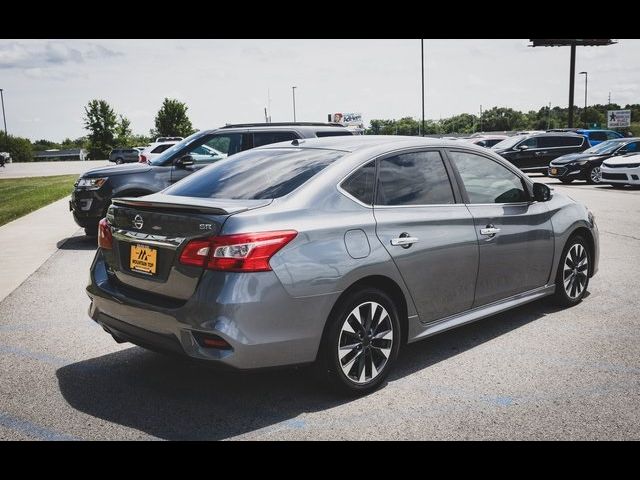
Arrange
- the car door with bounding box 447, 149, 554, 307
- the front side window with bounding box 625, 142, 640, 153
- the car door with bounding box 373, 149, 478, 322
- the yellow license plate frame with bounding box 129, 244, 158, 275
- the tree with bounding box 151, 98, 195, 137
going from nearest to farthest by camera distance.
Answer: the yellow license plate frame with bounding box 129, 244, 158, 275
the car door with bounding box 373, 149, 478, 322
the car door with bounding box 447, 149, 554, 307
the front side window with bounding box 625, 142, 640, 153
the tree with bounding box 151, 98, 195, 137

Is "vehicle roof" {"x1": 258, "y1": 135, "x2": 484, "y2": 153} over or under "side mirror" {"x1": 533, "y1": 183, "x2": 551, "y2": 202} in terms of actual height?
over

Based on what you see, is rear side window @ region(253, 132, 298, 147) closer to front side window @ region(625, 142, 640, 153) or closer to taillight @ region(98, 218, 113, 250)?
taillight @ region(98, 218, 113, 250)

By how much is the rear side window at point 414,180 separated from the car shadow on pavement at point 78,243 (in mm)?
6762

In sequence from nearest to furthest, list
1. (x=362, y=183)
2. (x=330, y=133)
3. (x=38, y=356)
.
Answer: (x=362, y=183) < (x=38, y=356) < (x=330, y=133)

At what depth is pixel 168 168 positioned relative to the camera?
10.3m

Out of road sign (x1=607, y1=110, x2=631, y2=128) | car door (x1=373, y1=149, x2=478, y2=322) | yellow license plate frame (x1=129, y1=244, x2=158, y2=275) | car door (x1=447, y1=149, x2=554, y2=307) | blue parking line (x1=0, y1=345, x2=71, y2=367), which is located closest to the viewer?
yellow license plate frame (x1=129, y1=244, x2=158, y2=275)

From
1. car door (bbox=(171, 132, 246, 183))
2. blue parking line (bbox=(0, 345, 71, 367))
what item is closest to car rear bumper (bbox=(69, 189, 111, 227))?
car door (bbox=(171, 132, 246, 183))

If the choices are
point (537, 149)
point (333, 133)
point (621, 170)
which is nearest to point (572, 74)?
point (537, 149)

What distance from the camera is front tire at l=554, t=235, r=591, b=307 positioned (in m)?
5.98

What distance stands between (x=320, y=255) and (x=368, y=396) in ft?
3.39

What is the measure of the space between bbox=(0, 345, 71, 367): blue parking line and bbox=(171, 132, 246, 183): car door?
206 inches

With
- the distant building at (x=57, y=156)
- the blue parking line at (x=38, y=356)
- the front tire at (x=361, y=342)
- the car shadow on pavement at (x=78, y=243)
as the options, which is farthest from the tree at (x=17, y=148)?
the front tire at (x=361, y=342)

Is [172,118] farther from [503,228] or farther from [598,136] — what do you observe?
[503,228]

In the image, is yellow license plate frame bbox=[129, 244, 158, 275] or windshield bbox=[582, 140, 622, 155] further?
windshield bbox=[582, 140, 622, 155]
